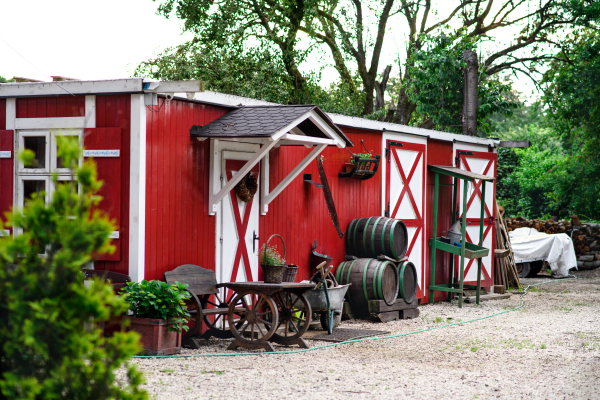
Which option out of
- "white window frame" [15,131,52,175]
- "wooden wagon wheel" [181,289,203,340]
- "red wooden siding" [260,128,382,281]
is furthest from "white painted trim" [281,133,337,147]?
"white window frame" [15,131,52,175]

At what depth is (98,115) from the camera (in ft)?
22.1

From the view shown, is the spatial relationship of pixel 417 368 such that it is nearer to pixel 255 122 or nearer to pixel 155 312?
pixel 155 312

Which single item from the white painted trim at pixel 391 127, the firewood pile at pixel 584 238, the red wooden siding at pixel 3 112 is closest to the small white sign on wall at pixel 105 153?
the red wooden siding at pixel 3 112

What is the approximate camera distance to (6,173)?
22.9ft

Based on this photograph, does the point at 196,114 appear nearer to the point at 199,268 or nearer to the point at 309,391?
the point at 199,268

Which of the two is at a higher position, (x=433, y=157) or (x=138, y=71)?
(x=138, y=71)

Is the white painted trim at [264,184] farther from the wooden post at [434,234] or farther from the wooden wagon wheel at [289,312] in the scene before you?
the wooden post at [434,234]

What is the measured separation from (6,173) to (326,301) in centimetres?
366

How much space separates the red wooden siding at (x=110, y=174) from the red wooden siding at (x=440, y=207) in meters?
6.16

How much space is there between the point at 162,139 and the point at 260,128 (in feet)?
3.27

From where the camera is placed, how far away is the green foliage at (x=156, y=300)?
20.2ft

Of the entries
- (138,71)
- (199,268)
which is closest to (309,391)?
(199,268)

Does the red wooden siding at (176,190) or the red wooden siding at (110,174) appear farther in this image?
the red wooden siding at (176,190)

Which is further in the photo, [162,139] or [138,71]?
[138,71]
